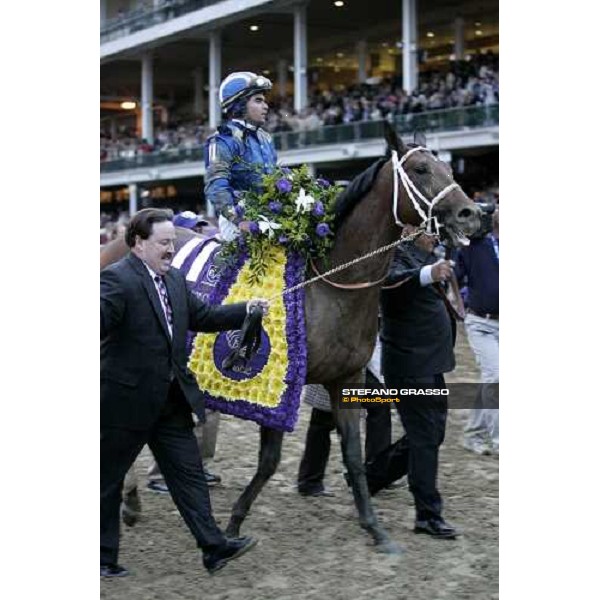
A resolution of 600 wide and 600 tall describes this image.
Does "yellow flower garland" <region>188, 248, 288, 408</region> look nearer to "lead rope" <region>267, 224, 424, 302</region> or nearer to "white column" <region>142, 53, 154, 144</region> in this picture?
"lead rope" <region>267, 224, 424, 302</region>

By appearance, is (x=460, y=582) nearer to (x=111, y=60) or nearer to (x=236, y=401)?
(x=236, y=401)

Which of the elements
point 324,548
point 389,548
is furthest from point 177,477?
point 389,548

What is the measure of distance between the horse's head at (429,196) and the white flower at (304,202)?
0.46 m

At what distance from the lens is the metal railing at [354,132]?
6.19 metres

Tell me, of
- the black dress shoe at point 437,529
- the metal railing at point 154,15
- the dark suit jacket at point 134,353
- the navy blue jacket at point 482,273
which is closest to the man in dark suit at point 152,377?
the dark suit jacket at point 134,353

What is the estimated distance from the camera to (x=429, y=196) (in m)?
5.70

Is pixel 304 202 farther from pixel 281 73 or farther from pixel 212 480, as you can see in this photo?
pixel 281 73

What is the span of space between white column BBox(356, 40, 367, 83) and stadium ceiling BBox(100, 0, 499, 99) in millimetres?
49

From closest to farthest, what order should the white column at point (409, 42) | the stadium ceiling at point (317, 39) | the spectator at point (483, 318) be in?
the stadium ceiling at point (317, 39)
the white column at point (409, 42)
the spectator at point (483, 318)

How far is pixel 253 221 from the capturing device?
235 inches

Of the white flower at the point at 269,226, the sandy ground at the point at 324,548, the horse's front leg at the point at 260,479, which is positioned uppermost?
the white flower at the point at 269,226

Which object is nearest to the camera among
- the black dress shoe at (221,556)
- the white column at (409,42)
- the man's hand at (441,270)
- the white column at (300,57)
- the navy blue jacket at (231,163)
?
the black dress shoe at (221,556)

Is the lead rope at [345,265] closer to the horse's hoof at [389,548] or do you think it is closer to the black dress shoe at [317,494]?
the horse's hoof at [389,548]

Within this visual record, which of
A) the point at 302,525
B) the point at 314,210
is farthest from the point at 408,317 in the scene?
the point at 302,525
